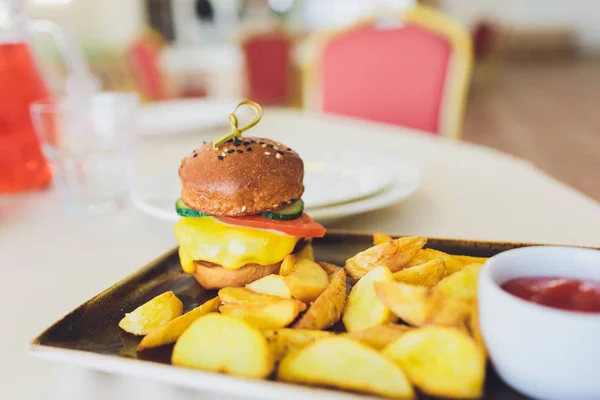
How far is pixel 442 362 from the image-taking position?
2.05 feet

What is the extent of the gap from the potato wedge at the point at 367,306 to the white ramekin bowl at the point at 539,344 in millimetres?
135

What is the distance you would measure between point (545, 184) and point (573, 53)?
15.5 metres

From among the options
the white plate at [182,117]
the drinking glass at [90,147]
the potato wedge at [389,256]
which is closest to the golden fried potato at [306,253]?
the potato wedge at [389,256]

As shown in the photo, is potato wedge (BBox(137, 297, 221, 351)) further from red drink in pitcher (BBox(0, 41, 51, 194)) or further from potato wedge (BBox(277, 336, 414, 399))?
red drink in pitcher (BBox(0, 41, 51, 194))

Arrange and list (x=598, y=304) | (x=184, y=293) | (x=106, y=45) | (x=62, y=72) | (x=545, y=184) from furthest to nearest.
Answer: (x=106, y=45)
(x=62, y=72)
(x=545, y=184)
(x=184, y=293)
(x=598, y=304)

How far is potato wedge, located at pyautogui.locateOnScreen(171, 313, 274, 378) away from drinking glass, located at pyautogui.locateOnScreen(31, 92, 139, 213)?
831 millimetres

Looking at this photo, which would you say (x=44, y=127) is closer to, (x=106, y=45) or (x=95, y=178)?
(x=95, y=178)

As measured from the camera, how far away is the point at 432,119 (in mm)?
2635

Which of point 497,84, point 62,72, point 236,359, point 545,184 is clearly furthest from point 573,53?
point 236,359

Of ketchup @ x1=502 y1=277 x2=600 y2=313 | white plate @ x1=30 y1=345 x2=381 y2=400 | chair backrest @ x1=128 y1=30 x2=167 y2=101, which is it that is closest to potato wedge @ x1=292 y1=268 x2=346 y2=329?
white plate @ x1=30 y1=345 x2=381 y2=400

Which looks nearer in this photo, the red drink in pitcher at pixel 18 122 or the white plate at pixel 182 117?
the red drink in pitcher at pixel 18 122

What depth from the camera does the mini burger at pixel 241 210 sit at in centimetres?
96

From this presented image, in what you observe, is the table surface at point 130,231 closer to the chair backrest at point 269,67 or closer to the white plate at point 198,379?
the white plate at point 198,379

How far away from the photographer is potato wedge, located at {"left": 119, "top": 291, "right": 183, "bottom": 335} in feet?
2.61
